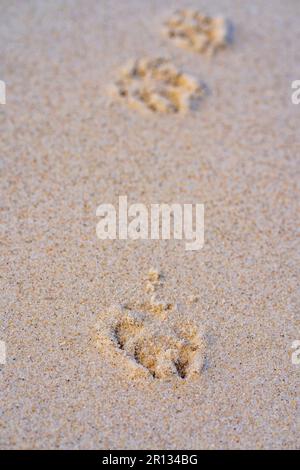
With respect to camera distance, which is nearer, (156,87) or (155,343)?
(155,343)

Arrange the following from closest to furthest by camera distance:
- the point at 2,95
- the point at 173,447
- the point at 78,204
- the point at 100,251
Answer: the point at 173,447 → the point at 100,251 → the point at 78,204 → the point at 2,95

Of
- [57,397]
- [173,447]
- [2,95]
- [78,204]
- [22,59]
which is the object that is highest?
[22,59]

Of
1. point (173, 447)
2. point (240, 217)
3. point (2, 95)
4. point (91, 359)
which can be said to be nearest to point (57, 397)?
point (91, 359)

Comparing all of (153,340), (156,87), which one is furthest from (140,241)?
(156,87)

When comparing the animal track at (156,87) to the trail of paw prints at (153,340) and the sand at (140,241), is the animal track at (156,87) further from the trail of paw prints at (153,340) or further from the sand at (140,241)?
the trail of paw prints at (153,340)

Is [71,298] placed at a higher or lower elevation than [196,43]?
lower

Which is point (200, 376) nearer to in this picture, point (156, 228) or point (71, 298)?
point (71, 298)

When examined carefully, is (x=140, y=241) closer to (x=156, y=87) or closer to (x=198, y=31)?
(x=156, y=87)
